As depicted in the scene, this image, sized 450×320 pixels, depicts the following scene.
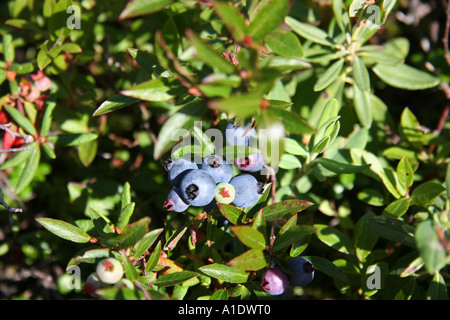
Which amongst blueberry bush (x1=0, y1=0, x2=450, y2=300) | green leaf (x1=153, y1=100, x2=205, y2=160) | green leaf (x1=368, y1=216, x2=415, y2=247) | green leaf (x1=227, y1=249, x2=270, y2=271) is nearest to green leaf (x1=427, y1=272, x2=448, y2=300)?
blueberry bush (x1=0, y1=0, x2=450, y2=300)

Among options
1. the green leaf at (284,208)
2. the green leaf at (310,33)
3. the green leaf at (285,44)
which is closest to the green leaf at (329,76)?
the green leaf at (310,33)

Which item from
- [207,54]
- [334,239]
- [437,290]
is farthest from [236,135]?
[437,290]

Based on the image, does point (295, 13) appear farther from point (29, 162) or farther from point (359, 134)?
Result: point (29, 162)

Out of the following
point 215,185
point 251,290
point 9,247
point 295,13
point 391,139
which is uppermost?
point 295,13

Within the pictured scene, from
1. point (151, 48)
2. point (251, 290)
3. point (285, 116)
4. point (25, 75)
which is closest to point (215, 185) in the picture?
point (285, 116)

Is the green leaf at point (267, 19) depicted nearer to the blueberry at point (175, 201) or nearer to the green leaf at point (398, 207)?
the blueberry at point (175, 201)
